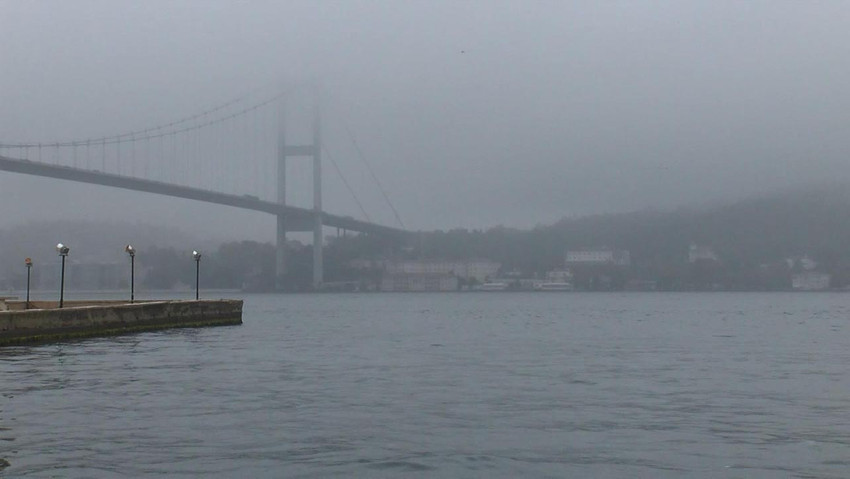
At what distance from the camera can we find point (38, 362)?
17.7 meters

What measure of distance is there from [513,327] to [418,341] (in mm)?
10004

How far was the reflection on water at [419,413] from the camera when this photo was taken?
8.60 meters

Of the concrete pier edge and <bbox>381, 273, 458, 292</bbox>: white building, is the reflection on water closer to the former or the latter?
the concrete pier edge

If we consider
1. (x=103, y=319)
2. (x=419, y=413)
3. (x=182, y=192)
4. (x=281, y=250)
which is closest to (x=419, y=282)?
(x=281, y=250)

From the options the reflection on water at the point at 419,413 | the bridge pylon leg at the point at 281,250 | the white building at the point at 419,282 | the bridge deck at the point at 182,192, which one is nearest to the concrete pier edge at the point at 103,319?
the reflection on water at the point at 419,413

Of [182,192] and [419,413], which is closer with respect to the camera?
[419,413]

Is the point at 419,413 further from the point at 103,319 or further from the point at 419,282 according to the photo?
the point at 419,282

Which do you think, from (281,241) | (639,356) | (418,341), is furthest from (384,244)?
(639,356)

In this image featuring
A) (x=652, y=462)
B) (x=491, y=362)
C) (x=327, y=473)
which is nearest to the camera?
(x=327, y=473)

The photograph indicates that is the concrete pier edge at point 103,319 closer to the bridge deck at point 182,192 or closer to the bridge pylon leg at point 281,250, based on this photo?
the bridge deck at point 182,192

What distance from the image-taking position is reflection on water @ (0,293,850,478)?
8602 millimetres

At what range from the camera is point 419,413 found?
1159 cm

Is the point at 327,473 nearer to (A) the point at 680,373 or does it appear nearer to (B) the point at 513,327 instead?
(A) the point at 680,373

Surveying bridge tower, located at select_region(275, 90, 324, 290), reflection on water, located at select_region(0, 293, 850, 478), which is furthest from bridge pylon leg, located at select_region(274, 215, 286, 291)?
reflection on water, located at select_region(0, 293, 850, 478)
